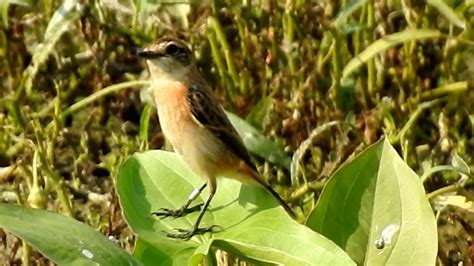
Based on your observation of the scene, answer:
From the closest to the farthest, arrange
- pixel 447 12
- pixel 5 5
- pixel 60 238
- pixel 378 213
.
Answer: pixel 60 238, pixel 378 213, pixel 447 12, pixel 5 5

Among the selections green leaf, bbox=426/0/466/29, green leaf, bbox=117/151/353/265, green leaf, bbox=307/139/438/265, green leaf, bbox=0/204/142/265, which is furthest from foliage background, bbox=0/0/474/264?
green leaf, bbox=0/204/142/265

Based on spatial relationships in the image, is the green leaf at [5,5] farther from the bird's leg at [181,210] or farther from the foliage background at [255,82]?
the bird's leg at [181,210]

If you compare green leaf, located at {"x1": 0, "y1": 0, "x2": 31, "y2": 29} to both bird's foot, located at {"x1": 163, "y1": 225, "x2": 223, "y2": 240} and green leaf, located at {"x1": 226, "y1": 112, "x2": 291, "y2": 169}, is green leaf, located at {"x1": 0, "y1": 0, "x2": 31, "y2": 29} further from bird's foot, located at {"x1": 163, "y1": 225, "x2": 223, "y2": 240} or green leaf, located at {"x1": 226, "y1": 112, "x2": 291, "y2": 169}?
bird's foot, located at {"x1": 163, "y1": 225, "x2": 223, "y2": 240}

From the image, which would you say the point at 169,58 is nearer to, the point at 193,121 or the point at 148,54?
the point at 148,54

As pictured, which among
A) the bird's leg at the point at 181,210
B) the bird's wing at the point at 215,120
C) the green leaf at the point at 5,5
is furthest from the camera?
the green leaf at the point at 5,5

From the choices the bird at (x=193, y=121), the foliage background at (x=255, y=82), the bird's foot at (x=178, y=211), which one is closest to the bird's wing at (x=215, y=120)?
the bird at (x=193, y=121)

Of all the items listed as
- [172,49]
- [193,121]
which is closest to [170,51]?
[172,49]
